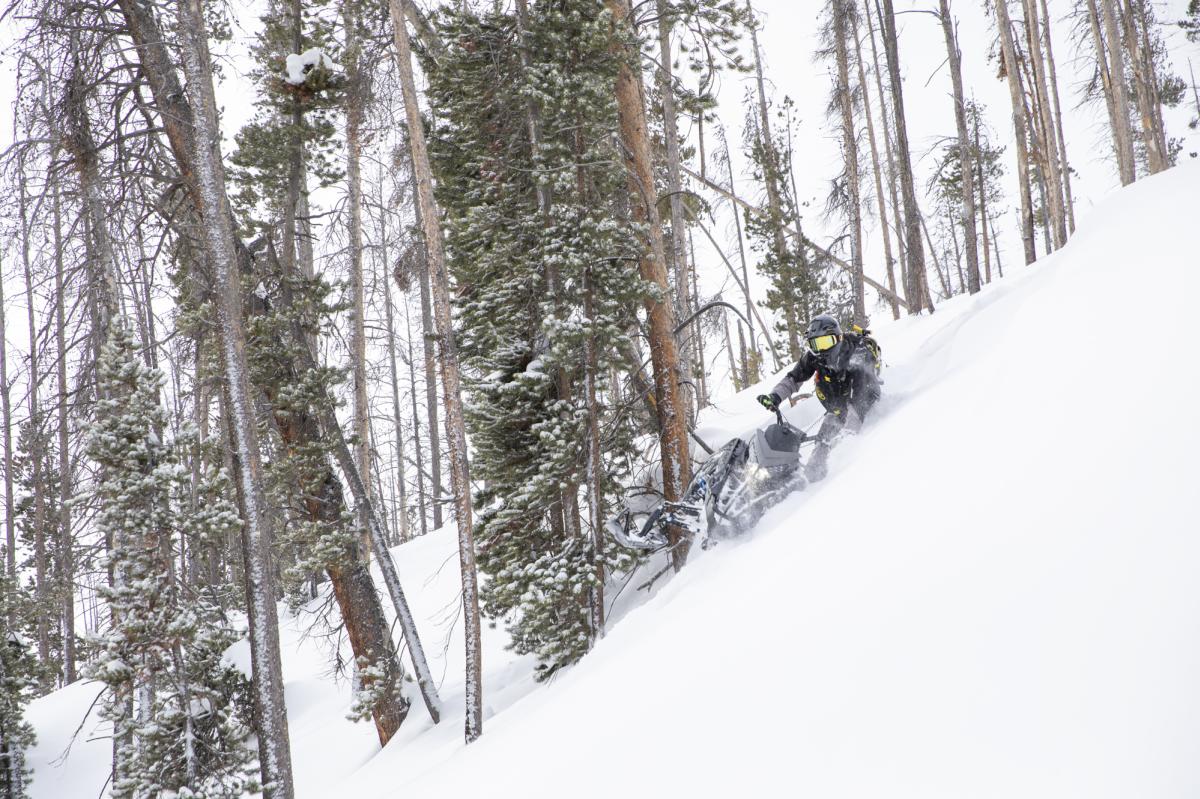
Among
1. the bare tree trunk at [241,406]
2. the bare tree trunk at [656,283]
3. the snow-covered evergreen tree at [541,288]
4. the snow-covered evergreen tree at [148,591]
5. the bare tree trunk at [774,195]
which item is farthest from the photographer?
the bare tree trunk at [774,195]

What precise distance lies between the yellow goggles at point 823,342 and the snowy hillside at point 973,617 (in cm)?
158

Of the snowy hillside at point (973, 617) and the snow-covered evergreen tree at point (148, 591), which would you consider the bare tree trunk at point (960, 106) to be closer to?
the snowy hillside at point (973, 617)

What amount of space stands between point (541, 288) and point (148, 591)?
626cm

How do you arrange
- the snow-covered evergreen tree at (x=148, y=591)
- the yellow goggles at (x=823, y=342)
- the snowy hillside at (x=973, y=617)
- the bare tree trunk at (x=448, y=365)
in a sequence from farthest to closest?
the bare tree trunk at (x=448, y=365)
the snow-covered evergreen tree at (x=148, y=591)
the yellow goggles at (x=823, y=342)
the snowy hillside at (x=973, y=617)

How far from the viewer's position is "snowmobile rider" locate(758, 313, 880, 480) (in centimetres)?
794

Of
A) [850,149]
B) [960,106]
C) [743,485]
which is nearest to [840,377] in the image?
[743,485]

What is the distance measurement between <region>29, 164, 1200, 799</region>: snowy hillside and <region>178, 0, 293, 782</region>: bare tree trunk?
2594 mm

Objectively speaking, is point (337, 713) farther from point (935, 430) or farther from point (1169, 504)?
point (1169, 504)

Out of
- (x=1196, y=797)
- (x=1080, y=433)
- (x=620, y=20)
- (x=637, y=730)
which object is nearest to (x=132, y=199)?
(x=620, y=20)

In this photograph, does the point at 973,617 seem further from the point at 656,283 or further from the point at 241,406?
the point at 241,406

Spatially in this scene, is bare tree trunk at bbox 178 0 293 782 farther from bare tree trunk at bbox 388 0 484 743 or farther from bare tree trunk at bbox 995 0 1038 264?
bare tree trunk at bbox 995 0 1038 264

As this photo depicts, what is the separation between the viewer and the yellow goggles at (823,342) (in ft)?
26.0

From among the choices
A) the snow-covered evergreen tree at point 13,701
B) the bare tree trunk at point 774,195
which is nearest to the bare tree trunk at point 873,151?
the bare tree trunk at point 774,195

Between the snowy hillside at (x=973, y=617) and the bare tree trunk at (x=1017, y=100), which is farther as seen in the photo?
the bare tree trunk at (x=1017, y=100)
